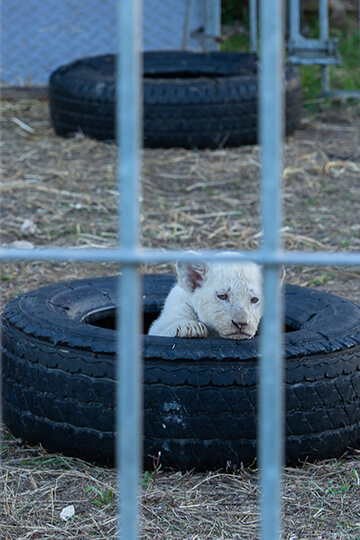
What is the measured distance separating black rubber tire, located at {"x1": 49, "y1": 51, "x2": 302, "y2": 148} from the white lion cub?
4.24m

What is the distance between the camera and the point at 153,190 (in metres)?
6.95

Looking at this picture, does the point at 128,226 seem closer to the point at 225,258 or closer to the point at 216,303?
the point at 225,258

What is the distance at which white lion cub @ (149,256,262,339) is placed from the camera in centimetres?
333

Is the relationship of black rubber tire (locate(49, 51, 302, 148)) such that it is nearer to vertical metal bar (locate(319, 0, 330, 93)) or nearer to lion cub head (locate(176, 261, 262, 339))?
vertical metal bar (locate(319, 0, 330, 93))

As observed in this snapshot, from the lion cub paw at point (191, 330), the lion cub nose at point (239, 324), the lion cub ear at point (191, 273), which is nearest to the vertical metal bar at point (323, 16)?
the lion cub ear at point (191, 273)

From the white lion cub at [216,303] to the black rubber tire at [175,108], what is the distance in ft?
13.9

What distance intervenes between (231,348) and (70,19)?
784 cm

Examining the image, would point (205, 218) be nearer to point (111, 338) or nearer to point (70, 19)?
point (111, 338)

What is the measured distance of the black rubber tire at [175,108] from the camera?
300 inches

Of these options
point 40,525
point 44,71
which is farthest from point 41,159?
point 40,525

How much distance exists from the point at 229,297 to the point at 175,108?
179 inches

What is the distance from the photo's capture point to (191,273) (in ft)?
11.8

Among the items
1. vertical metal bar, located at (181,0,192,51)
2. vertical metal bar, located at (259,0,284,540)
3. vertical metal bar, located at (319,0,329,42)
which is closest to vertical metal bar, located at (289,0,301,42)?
vertical metal bar, located at (319,0,329,42)

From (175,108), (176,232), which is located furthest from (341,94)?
(176,232)
